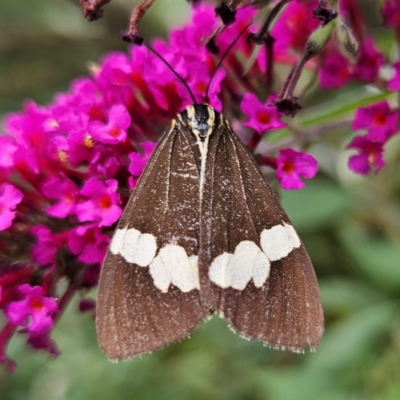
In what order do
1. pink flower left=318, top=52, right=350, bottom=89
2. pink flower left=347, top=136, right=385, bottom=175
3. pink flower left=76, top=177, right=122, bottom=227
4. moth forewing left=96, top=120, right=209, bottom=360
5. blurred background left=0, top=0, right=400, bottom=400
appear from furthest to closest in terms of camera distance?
blurred background left=0, top=0, right=400, bottom=400 < pink flower left=318, top=52, right=350, bottom=89 < pink flower left=347, top=136, right=385, bottom=175 < pink flower left=76, top=177, right=122, bottom=227 < moth forewing left=96, top=120, right=209, bottom=360

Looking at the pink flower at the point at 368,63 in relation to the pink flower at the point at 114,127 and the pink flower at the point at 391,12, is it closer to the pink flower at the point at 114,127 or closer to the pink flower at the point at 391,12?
the pink flower at the point at 391,12

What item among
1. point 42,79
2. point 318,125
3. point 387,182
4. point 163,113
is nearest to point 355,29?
point 318,125

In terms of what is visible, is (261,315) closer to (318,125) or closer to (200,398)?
(318,125)

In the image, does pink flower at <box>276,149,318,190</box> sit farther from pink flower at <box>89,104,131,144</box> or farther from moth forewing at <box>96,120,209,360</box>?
pink flower at <box>89,104,131,144</box>

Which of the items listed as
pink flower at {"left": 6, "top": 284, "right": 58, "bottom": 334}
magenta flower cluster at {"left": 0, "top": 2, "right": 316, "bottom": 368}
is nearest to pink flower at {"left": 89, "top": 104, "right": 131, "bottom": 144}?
magenta flower cluster at {"left": 0, "top": 2, "right": 316, "bottom": 368}

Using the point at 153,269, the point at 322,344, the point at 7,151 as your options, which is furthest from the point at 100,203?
the point at 322,344
